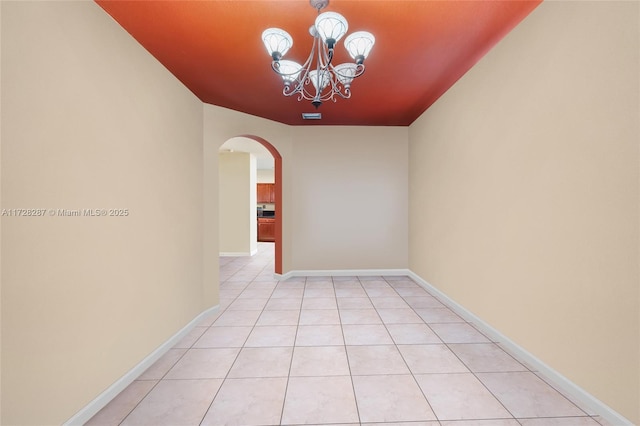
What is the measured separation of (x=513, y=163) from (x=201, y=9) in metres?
2.63

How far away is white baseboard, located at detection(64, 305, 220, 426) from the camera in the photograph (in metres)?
1.54

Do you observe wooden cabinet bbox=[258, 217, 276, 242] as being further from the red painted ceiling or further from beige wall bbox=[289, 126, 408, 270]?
the red painted ceiling

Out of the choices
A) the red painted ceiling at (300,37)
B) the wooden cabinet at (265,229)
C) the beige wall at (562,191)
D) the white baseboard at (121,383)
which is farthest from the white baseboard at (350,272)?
the wooden cabinet at (265,229)

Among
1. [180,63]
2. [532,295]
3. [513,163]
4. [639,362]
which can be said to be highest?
[180,63]

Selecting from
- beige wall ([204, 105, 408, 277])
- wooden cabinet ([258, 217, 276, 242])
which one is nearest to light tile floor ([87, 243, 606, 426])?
beige wall ([204, 105, 408, 277])

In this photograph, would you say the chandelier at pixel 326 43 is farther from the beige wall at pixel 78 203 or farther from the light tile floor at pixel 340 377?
the light tile floor at pixel 340 377

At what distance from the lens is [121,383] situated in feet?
6.01

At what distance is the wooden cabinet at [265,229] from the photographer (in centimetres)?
902

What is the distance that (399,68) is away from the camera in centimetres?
257

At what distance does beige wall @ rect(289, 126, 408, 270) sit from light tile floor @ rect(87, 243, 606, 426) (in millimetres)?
1604

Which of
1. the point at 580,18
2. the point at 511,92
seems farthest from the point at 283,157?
the point at 580,18

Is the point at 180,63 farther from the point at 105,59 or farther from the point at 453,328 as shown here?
the point at 453,328

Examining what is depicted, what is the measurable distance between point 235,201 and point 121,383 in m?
5.09

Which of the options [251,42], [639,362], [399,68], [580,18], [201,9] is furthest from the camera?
[399,68]
